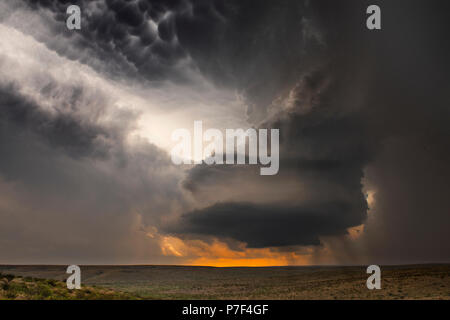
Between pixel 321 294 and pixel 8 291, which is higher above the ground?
pixel 8 291
